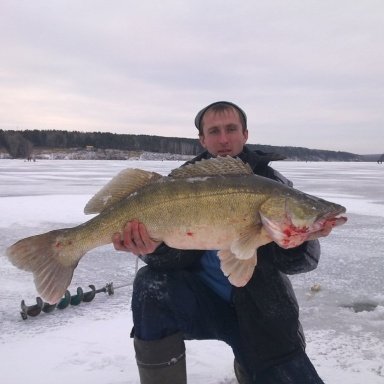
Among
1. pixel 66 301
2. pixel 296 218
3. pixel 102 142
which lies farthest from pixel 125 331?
pixel 102 142

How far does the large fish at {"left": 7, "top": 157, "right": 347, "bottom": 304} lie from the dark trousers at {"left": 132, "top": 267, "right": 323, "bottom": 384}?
39cm

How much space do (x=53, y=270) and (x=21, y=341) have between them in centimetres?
103

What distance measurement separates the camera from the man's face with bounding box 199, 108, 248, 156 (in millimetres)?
3238

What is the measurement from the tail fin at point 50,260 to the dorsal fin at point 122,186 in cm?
Answer: 26

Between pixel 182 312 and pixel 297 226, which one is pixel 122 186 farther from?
pixel 297 226

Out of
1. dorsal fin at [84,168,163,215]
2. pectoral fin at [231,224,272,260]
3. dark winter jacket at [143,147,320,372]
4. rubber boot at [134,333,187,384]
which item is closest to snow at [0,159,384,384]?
rubber boot at [134,333,187,384]

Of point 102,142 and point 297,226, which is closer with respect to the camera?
point 297,226

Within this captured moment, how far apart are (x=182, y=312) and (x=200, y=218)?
0.68 meters

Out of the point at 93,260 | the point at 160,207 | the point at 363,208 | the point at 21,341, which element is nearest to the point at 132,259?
the point at 93,260

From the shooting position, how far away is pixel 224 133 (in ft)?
10.7

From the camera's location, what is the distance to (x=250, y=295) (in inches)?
107

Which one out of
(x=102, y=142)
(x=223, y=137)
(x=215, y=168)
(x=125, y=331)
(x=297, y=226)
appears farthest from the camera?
(x=102, y=142)

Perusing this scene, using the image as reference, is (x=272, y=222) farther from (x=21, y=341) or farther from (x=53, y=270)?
(x=21, y=341)

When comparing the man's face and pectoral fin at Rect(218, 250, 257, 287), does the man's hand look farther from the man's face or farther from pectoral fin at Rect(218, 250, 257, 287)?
the man's face
